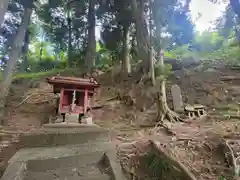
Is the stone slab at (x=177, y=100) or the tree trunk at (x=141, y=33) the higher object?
the tree trunk at (x=141, y=33)

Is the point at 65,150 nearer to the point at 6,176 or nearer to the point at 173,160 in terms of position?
the point at 6,176

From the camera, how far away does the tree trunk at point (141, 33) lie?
9414 millimetres

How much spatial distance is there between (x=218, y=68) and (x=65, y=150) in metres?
9.51

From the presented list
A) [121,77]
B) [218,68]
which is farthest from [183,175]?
[218,68]

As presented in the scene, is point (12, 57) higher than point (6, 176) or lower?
higher

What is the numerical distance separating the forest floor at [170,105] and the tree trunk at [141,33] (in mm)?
1217

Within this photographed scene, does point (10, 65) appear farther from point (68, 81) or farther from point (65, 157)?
point (65, 157)

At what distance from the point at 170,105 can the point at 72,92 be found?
3.98 m

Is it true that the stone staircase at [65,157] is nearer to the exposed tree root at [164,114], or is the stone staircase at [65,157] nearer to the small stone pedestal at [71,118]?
the small stone pedestal at [71,118]

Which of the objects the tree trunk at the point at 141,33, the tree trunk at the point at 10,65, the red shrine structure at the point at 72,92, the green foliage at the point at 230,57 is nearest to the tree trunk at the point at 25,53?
the tree trunk at the point at 10,65

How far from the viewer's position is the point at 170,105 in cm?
769

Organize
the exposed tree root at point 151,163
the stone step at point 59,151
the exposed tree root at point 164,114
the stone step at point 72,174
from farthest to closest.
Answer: the exposed tree root at point 164,114 → the stone step at point 59,151 → the stone step at point 72,174 → the exposed tree root at point 151,163

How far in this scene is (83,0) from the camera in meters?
14.1

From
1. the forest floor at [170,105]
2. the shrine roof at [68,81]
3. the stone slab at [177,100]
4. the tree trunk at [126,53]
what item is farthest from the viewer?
the tree trunk at [126,53]
